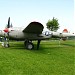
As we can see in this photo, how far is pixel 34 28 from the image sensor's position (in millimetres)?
17969

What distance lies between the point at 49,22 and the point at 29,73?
4965 cm

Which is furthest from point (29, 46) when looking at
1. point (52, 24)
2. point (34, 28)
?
point (52, 24)

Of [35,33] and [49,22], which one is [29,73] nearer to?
[35,33]

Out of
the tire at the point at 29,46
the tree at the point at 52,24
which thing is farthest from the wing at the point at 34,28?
the tree at the point at 52,24

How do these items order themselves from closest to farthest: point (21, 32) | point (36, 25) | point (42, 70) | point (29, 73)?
point (29, 73) < point (42, 70) < point (36, 25) < point (21, 32)

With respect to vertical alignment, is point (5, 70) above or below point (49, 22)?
below

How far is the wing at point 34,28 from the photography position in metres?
16.8

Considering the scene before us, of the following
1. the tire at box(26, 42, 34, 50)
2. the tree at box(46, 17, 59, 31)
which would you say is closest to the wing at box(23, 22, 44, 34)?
the tire at box(26, 42, 34, 50)

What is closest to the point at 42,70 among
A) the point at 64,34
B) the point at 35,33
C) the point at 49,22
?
the point at 35,33

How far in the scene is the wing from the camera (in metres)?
16.8

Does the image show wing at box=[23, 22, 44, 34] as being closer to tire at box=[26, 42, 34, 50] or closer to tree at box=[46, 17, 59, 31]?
tire at box=[26, 42, 34, 50]

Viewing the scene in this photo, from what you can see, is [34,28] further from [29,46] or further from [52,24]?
[52,24]

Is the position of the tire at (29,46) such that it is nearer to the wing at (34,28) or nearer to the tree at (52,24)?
the wing at (34,28)

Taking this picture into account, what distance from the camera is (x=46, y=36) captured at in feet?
66.1
